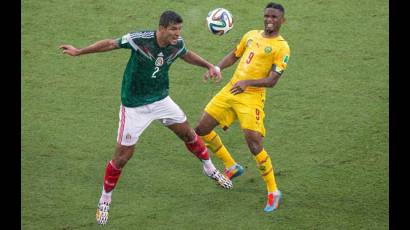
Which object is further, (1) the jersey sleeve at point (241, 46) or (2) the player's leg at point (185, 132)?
(1) the jersey sleeve at point (241, 46)

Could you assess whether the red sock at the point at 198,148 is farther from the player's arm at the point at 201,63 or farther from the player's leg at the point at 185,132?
the player's arm at the point at 201,63

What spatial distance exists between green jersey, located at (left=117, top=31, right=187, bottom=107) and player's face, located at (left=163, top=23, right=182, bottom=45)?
6.3 inches

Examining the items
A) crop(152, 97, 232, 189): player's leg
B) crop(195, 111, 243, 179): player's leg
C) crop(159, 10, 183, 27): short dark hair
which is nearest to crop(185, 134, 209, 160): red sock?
crop(152, 97, 232, 189): player's leg

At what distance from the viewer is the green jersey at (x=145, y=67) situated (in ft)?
32.4

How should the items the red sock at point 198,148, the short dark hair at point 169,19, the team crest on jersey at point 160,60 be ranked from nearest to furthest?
the short dark hair at point 169,19 < the team crest on jersey at point 160,60 < the red sock at point 198,148

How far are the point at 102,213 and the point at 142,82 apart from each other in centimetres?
167

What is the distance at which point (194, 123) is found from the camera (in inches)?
484

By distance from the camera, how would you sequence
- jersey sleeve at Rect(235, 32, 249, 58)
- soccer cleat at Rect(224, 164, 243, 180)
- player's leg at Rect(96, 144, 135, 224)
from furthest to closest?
soccer cleat at Rect(224, 164, 243, 180) → jersey sleeve at Rect(235, 32, 249, 58) → player's leg at Rect(96, 144, 135, 224)

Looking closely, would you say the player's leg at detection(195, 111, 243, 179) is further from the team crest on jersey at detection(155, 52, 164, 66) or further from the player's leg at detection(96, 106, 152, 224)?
the team crest on jersey at detection(155, 52, 164, 66)

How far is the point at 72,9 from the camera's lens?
1509 cm

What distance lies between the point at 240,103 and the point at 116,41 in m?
1.88

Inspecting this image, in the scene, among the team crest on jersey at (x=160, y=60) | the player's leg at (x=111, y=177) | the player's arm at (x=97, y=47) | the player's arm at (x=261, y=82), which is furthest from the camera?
the player's arm at (x=261, y=82)

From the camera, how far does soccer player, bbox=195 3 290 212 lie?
10461 mm

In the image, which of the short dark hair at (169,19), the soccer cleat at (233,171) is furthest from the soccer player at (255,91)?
the short dark hair at (169,19)
